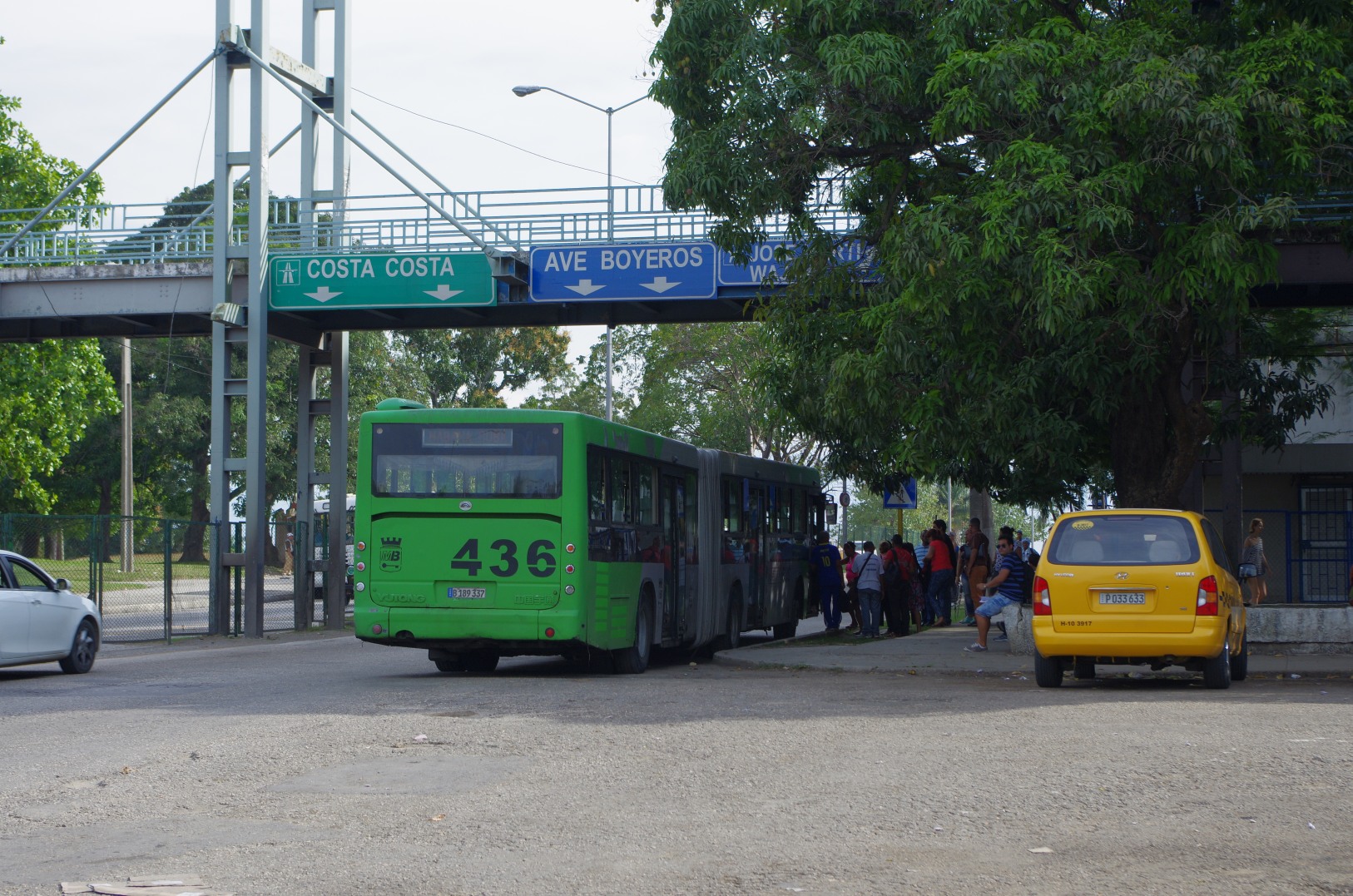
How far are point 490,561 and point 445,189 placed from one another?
1101cm

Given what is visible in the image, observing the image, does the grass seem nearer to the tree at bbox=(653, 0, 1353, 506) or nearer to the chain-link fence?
the chain-link fence

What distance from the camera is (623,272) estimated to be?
2492cm

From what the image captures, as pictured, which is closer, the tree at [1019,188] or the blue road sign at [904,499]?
the tree at [1019,188]

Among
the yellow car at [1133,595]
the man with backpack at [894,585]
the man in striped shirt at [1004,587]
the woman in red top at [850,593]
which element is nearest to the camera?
the yellow car at [1133,595]

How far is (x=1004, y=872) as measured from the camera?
623cm

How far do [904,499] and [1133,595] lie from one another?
41.7 ft

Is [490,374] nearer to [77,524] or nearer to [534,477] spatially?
[77,524]

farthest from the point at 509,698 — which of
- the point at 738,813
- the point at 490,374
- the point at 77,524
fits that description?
the point at 490,374

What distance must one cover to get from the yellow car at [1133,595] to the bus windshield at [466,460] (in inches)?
200

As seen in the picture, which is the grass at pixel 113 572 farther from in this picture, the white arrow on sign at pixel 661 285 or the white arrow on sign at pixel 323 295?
the white arrow on sign at pixel 661 285

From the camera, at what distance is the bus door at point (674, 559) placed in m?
19.2

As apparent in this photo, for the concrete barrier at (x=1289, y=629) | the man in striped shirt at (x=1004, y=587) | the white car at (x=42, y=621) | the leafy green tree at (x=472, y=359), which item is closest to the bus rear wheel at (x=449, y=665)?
the white car at (x=42, y=621)

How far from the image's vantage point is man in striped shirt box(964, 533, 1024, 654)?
18.7m

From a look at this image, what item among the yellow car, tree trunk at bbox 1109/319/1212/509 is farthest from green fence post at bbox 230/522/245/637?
the yellow car
